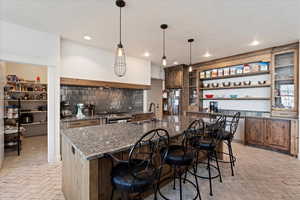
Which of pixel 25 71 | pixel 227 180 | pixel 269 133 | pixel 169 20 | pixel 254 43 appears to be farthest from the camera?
pixel 25 71

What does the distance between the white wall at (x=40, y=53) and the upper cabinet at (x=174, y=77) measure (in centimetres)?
423

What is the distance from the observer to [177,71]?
243 inches

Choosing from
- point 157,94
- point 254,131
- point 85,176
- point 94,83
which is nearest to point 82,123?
point 94,83

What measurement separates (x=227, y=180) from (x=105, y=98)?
3659 millimetres

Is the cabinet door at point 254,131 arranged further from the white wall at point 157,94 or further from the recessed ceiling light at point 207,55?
the white wall at point 157,94

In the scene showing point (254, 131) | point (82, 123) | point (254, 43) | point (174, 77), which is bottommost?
point (254, 131)

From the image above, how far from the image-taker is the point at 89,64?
404 cm

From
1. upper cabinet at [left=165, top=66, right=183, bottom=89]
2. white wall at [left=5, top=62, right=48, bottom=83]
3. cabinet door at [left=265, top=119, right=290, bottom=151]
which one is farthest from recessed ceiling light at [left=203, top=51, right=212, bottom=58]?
white wall at [left=5, top=62, right=48, bottom=83]

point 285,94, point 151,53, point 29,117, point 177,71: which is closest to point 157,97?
point 177,71

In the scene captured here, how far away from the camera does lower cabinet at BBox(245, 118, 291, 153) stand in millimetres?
3656

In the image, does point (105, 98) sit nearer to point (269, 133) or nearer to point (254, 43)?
point (254, 43)

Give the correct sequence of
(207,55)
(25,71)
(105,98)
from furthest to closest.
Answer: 1. (25,71)
2. (207,55)
3. (105,98)

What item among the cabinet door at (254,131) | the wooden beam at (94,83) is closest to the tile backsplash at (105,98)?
the wooden beam at (94,83)

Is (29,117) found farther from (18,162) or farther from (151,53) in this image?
(151,53)
